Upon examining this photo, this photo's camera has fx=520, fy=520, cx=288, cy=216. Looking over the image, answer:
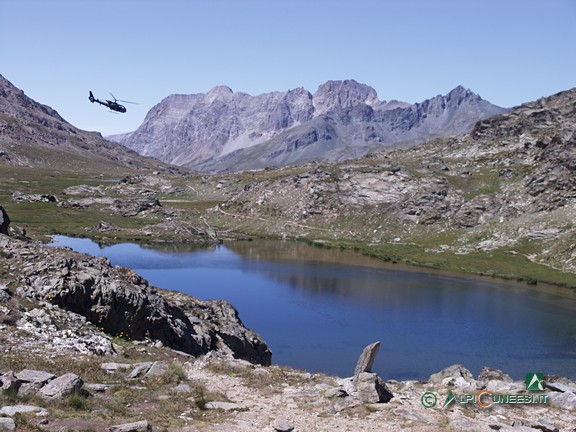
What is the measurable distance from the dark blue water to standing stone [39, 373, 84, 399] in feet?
79.6

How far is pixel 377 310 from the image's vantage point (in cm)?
7931

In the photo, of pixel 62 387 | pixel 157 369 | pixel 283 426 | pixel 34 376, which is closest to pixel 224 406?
pixel 283 426

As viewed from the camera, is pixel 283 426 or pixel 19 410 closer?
pixel 19 410

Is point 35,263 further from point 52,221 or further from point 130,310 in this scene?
point 52,221

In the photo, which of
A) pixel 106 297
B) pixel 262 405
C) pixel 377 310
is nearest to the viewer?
pixel 262 405

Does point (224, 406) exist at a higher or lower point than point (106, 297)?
lower

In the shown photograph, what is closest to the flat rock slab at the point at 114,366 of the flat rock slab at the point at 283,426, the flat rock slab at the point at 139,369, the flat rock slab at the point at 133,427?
the flat rock slab at the point at 139,369

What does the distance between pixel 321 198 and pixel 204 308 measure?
138050 mm

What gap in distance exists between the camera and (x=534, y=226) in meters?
138

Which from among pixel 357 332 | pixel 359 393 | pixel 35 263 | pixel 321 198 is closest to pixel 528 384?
pixel 359 393

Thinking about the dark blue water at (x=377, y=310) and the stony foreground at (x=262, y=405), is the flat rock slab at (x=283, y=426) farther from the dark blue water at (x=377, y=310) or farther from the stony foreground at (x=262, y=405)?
the dark blue water at (x=377, y=310)

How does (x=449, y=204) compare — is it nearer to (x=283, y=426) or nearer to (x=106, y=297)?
(x=106, y=297)

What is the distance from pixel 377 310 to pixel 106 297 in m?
53.7

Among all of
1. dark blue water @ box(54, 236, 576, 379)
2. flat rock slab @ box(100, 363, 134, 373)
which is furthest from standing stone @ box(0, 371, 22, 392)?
dark blue water @ box(54, 236, 576, 379)
